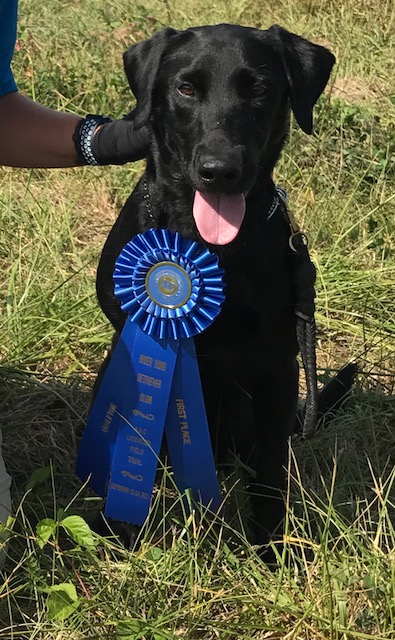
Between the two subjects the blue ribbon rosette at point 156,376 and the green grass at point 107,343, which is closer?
the green grass at point 107,343

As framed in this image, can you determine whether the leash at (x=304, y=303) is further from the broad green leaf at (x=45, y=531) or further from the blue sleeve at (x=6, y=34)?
the blue sleeve at (x=6, y=34)

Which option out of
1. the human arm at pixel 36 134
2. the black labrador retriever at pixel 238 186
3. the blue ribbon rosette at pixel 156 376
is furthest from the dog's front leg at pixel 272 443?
the human arm at pixel 36 134

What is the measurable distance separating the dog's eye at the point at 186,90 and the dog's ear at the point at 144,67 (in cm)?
8

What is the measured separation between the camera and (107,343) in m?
2.53

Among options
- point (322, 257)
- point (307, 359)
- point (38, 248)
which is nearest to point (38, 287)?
point (38, 248)

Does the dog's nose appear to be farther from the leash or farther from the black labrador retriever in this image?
the leash

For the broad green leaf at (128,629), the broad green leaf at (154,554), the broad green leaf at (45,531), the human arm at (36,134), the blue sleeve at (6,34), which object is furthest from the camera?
the human arm at (36,134)

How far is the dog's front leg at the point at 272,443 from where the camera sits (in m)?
1.80

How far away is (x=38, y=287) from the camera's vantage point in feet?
8.82

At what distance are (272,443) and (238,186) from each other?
600 mm

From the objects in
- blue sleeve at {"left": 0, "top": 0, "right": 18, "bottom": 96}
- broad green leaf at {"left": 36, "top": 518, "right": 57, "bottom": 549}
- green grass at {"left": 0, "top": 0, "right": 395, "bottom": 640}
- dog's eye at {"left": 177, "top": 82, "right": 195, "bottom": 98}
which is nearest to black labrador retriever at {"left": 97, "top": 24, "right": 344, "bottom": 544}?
dog's eye at {"left": 177, "top": 82, "right": 195, "bottom": 98}

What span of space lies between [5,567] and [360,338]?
1399mm

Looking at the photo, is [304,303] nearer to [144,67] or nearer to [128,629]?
[144,67]

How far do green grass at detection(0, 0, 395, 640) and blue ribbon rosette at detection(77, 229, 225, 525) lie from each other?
0.08 m
